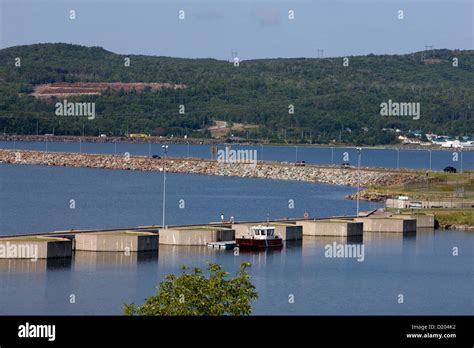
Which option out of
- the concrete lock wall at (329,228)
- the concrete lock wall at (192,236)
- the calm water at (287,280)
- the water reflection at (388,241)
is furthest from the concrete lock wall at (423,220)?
the concrete lock wall at (192,236)

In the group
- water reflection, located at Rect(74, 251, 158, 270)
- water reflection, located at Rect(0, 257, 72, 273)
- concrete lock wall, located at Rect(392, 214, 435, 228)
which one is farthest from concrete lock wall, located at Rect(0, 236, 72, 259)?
concrete lock wall, located at Rect(392, 214, 435, 228)

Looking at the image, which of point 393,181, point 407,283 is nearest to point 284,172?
point 393,181

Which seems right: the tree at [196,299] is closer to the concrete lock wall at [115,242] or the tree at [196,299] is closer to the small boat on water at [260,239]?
the concrete lock wall at [115,242]

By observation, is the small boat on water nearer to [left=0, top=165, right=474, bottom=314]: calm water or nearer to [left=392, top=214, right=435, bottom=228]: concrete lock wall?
[left=0, top=165, right=474, bottom=314]: calm water

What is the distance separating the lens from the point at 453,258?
7394 cm

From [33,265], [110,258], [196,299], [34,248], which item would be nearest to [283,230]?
[110,258]

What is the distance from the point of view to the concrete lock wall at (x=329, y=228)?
82.7 meters

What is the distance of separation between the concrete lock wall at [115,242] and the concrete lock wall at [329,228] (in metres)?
16.9

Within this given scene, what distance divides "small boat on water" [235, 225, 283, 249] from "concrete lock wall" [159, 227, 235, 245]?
142 centimetres

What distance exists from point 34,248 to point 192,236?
1349 cm

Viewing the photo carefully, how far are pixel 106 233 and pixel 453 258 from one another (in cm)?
2255

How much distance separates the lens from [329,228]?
83000 mm

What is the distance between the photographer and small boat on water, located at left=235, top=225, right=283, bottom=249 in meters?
74.8
